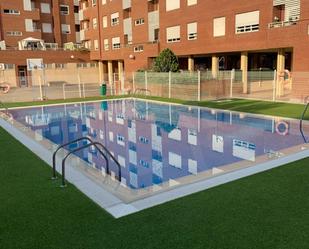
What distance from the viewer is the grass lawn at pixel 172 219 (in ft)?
13.4

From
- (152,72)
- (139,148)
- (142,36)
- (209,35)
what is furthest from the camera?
(142,36)

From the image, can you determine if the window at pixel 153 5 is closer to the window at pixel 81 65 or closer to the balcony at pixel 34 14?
the window at pixel 81 65

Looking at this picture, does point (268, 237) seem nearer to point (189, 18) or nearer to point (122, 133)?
point (122, 133)

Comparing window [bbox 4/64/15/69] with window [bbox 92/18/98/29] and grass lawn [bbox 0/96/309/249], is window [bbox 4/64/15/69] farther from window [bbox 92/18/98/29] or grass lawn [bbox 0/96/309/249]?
grass lawn [bbox 0/96/309/249]

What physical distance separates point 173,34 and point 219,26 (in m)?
5.59

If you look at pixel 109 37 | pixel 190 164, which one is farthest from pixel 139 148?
pixel 109 37

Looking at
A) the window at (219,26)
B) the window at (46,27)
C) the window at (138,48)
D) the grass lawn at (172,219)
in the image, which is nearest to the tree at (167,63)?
the window at (219,26)

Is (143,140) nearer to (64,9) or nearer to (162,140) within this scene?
(162,140)

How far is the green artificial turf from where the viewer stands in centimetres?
408

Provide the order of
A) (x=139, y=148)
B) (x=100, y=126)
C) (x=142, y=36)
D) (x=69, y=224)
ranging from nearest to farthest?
(x=69, y=224) < (x=139, y=148) < (x=100, y=126) < (x=142, y=36)

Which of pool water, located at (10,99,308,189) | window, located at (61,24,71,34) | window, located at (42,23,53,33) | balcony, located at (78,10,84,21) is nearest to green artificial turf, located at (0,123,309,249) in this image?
pool water, located at (10,99,308,189)

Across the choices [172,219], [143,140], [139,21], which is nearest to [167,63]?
[143,140]

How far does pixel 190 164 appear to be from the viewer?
822 centimetres

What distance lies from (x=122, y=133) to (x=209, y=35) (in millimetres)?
15868
